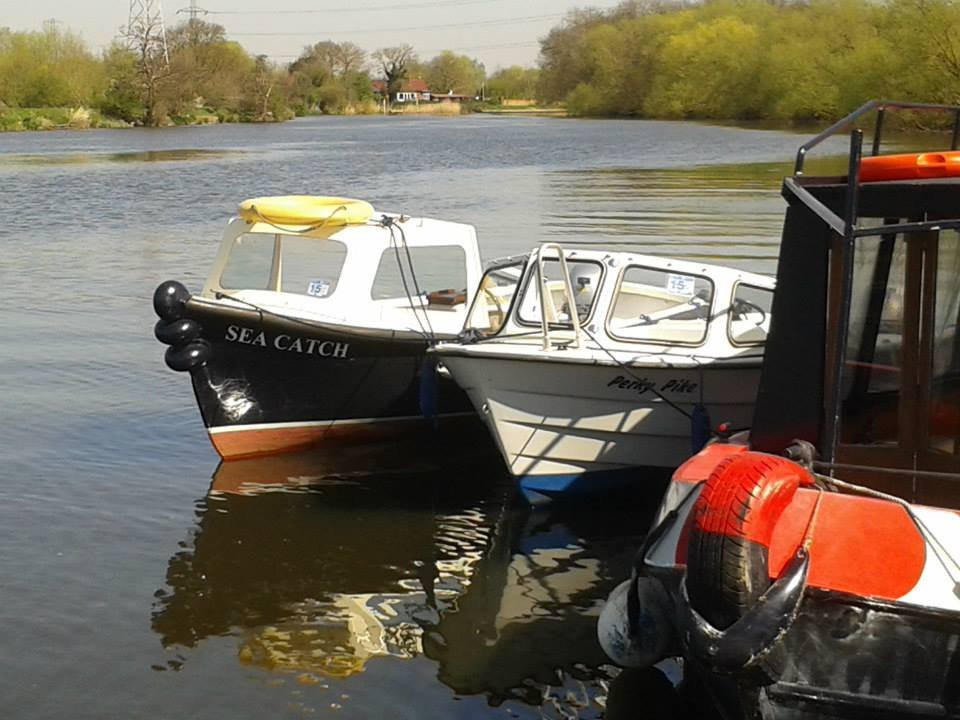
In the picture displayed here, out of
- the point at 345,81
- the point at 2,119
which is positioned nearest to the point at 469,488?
the point at 2,119

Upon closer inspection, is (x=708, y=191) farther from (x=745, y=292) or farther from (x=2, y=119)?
(x=2, y=119)

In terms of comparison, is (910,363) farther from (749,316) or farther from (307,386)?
(307,386)

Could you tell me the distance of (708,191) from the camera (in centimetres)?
3544

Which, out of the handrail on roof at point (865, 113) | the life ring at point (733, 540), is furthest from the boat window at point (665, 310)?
the life ring at point (733, 540)

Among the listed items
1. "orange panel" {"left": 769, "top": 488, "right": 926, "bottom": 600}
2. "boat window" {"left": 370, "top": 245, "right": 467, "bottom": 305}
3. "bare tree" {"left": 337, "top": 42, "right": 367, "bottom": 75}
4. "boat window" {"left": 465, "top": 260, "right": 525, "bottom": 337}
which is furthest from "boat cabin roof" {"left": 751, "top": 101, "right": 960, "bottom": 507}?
"bare tree" {"left": 337, "top": 42, "right": 367, "bottom": 75}

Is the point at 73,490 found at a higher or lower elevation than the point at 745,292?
lower

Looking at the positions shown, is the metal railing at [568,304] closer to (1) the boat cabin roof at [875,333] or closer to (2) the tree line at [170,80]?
A: (1) the boat cabin roof at [875,333]

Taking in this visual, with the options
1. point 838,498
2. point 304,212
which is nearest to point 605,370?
point 304,212

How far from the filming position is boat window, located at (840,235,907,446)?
7047 mm

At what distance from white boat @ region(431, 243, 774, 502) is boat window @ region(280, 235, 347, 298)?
1862 millimetres

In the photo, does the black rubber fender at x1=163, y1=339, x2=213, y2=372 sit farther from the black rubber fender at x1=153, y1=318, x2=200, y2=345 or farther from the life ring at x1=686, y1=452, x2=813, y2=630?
the life ring at x1=686, y1=452, x2=813, y2=630

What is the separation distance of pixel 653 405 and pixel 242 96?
3997 inches

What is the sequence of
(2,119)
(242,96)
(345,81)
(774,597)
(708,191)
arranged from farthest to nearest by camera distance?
(345,81) < (242,96) < (2,119) < (708,191) < (774,597)

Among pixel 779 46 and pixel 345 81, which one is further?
pixel 345 81
